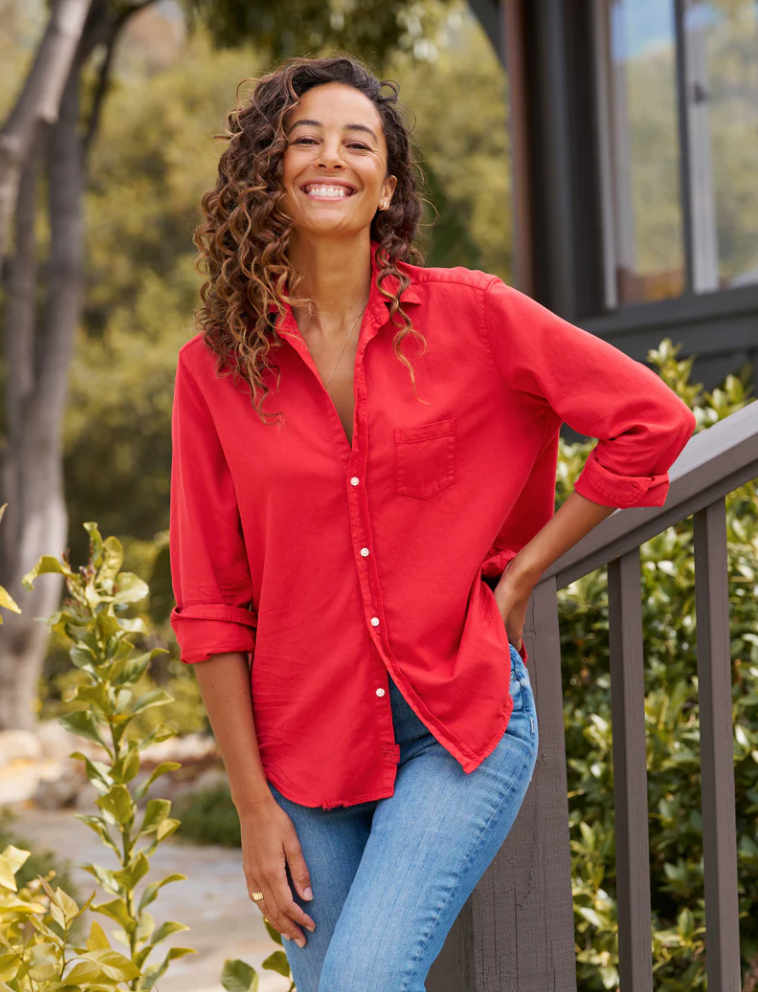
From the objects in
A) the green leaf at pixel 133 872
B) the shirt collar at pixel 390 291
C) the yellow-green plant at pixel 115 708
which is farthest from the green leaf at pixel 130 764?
the shirt collar at pixel 390 291

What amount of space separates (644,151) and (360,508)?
5447 mm

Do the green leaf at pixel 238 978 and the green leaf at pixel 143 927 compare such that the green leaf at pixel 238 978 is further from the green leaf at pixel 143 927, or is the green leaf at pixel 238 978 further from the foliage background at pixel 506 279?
the foliage background at pixel 506 279

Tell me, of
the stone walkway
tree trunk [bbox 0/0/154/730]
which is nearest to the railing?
the stone walkway

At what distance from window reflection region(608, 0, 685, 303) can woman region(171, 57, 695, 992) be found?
4.73m

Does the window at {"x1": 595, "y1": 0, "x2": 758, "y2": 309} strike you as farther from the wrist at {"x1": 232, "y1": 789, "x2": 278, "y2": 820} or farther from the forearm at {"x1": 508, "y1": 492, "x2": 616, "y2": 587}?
the wrist at {"x1": 232, "y1": 789, "x2": 278, "y2": 820}

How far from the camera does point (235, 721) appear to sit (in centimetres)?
194

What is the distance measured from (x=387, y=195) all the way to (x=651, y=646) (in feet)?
5.17

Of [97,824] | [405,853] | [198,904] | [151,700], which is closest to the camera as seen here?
[405,853]

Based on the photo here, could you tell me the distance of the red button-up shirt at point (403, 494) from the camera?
5.98 feet

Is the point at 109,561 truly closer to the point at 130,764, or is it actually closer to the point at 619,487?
the point at 130,764

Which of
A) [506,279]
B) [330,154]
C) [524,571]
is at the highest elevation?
[506,279]

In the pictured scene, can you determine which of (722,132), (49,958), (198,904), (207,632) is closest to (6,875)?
(49,958)

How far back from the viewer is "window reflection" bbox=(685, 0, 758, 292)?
6391mm

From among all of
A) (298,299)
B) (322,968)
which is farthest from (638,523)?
(322,968)
